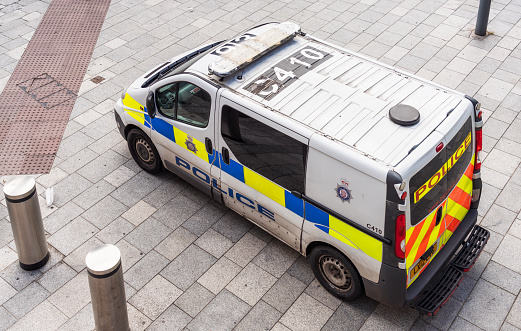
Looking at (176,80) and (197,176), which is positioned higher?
(176,80)

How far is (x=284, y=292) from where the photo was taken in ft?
19.6

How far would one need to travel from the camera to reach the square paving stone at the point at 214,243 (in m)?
6.46

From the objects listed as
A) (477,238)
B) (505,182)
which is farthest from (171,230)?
(505,182)

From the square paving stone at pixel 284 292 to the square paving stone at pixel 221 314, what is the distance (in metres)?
0.26

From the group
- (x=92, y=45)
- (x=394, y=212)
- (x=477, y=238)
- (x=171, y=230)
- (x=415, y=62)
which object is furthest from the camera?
(x=92, y=45)

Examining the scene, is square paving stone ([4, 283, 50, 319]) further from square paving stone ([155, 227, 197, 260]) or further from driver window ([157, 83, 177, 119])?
driver window ([157, 83, 177, 119])

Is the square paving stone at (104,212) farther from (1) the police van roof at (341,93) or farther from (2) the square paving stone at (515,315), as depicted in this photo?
(2) the square paving stone at (515,315)

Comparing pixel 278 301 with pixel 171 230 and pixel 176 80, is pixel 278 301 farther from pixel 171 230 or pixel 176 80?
pixel 176 80

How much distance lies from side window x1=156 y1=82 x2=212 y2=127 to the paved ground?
114 cm

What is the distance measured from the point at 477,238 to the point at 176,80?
368 centimetres

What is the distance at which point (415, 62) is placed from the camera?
959 cm

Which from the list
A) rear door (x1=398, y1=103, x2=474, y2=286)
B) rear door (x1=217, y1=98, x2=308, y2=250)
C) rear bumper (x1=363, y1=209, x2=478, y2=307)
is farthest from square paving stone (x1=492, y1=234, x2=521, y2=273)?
rear door (x1=217, y1=98, x2=308, y2=250)

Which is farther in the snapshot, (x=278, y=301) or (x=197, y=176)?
(x=197, y=176)

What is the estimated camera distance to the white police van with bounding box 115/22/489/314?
5.05m
